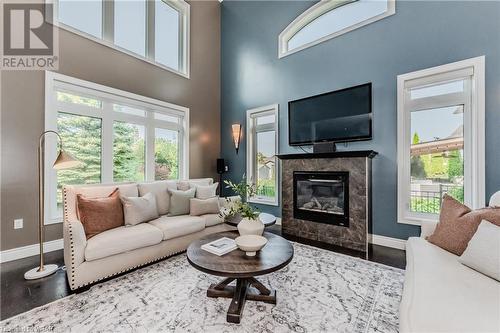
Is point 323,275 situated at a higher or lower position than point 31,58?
lower

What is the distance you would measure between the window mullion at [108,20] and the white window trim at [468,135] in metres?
4.59

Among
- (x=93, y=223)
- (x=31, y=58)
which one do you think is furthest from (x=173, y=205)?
(x=31, y=58)

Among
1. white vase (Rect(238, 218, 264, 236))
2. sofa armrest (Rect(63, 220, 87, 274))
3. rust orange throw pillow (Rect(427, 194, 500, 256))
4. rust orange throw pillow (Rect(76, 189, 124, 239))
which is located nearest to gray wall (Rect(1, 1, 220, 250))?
rust orange throw pillow (Rect(76, 189, 124, 239))

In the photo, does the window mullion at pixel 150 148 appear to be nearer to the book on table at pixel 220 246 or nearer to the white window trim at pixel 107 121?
the white window trim at pixel 107 121

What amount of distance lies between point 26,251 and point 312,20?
576cm

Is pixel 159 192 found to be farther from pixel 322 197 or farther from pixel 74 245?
pixel 322 197

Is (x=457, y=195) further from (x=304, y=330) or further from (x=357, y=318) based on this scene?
(x=304, y=330)

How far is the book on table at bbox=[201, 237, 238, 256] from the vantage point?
183 centimetres

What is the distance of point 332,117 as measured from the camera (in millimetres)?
3654

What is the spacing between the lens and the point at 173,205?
3.13m

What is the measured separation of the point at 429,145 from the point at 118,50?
5.05 metres

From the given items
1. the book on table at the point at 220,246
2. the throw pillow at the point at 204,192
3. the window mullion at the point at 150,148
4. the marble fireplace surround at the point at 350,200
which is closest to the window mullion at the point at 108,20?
the window mullion at the point at 150,148

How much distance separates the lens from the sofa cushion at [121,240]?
208 centimetres
